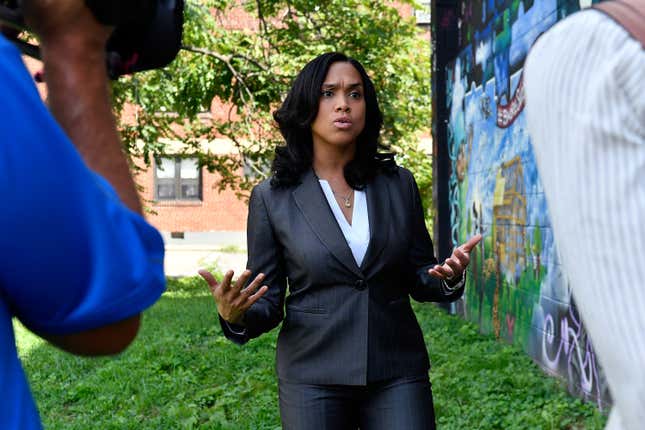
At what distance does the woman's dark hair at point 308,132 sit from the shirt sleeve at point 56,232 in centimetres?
226

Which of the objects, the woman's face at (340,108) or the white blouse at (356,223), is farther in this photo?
the woman's face at (340,108)

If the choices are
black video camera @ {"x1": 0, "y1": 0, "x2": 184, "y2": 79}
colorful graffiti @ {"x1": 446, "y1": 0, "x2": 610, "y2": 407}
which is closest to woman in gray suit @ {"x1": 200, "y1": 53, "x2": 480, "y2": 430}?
black video camera @ {"x1": 0, "y1": 0, "x2": 184, "y2": 79}

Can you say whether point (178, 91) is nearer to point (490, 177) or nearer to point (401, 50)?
point (401, 50)

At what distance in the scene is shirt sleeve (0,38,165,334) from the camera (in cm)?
96

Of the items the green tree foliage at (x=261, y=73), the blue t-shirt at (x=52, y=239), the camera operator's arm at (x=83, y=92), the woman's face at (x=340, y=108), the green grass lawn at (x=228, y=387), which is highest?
the green tree foliage at (x=261, y=73)

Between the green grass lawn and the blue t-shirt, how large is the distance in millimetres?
4718

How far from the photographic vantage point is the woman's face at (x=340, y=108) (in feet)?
11.0

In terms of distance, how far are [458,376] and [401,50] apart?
891 cm

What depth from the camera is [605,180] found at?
103cm

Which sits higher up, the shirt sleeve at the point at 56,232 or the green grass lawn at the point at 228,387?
the shirt sleeve at the point at 56,232

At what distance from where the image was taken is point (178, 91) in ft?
46.2

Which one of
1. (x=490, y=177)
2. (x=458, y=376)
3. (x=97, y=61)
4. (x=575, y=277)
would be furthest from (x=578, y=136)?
(x=490, y=177)

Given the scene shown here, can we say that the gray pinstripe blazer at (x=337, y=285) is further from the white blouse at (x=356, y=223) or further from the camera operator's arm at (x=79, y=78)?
the camera operator's arm at (x=79, y=78)

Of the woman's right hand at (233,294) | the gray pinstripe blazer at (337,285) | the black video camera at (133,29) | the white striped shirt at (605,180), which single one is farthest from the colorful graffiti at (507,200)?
the black video camera at (133,29)
